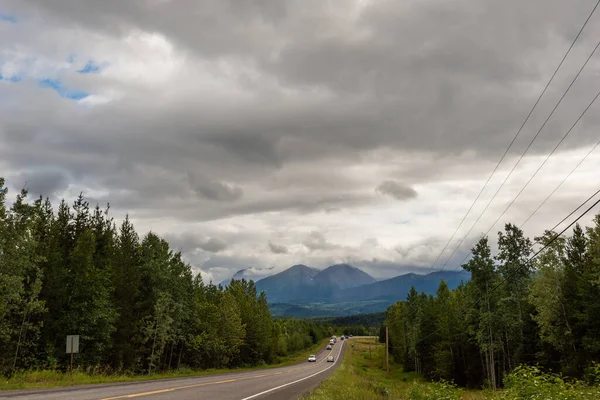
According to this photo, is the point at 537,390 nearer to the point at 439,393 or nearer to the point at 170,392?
the point at 439,393

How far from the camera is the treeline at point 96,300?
1211 inches

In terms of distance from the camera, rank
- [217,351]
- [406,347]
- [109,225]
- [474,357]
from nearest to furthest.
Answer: [109,225], [217,351], [474,357], [406,347]

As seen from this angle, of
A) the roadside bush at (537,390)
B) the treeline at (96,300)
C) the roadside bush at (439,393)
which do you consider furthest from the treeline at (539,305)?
the treeline at (96,300)

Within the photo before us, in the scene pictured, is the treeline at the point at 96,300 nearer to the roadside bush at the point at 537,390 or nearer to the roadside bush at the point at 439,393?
the roadside bush at the point at 439,393

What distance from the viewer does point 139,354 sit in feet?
153

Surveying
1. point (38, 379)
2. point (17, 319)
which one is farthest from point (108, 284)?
point (38, 379)

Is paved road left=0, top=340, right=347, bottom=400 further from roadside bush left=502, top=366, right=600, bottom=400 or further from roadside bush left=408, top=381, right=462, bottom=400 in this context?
roadside bush left=502, top=366, right=600, bottom=400

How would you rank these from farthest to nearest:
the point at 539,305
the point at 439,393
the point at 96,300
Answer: the point at 539,305
the point at 96,300
the point at 439,393

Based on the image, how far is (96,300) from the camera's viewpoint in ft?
119

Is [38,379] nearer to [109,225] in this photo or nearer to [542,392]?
[542,392]

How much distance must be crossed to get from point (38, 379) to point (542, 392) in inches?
956

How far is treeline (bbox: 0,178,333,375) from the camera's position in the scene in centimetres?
3077

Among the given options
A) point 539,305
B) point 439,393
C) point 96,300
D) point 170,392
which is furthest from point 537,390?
point 539,305

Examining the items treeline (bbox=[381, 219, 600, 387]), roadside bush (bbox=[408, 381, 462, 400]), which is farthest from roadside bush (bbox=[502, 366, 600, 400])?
A: treeline (bbox=[381, 219, 600, 387])
